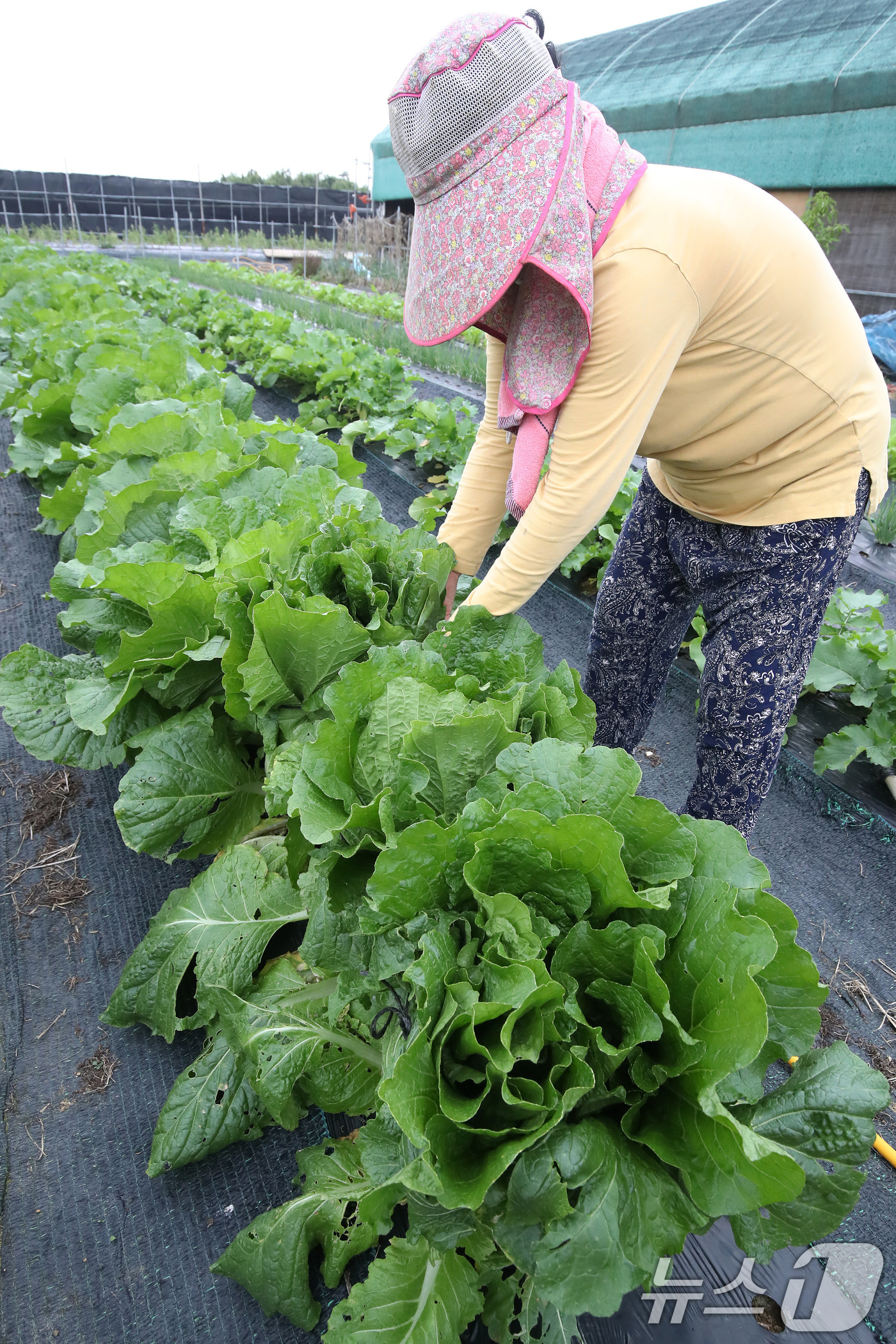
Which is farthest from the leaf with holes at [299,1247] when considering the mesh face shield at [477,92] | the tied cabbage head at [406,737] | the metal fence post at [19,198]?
the metal fence post at [19,198]

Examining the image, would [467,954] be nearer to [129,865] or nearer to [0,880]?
[129,865]

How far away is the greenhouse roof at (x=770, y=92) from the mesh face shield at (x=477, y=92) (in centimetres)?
1611

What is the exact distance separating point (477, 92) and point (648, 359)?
534 millimetres

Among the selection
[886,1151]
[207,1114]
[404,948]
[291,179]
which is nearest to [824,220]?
[886,1151]

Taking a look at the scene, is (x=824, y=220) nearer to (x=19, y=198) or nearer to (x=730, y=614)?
(x=730, y=614)

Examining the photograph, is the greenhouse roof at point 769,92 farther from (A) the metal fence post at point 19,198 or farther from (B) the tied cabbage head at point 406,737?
(A) the metal fence post at point 19,198

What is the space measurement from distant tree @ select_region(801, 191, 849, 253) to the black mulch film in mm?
14563

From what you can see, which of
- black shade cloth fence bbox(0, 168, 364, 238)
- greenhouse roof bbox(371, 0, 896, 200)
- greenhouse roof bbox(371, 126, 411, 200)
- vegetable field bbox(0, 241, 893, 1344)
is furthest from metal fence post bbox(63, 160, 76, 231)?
vegetable field bbox(0, 241, 893, 1344)

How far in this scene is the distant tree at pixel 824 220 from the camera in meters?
14.0

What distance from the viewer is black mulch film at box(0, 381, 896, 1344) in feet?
4.81

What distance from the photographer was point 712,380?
1.66 metres

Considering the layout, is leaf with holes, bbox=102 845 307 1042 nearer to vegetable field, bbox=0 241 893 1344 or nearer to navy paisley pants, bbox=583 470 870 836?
vegetable field, bbox=0 241 893 1344

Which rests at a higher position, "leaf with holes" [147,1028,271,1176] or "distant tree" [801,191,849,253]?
"distant tree" [801,191,849,253]

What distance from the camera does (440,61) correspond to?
1.36 metres
